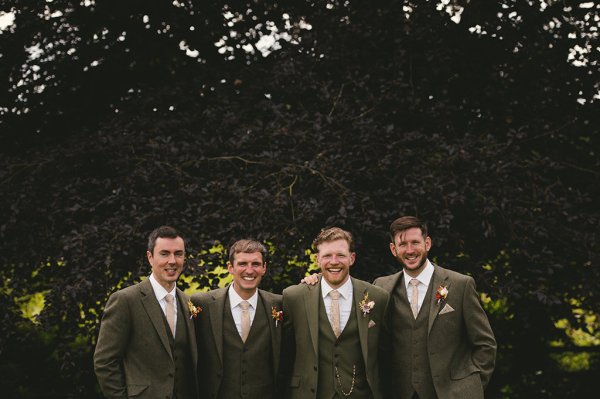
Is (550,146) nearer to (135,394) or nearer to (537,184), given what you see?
(537,184)

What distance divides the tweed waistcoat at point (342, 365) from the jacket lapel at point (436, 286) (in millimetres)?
473

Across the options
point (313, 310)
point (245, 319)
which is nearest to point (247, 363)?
point (245, 319)

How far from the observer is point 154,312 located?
4.05m

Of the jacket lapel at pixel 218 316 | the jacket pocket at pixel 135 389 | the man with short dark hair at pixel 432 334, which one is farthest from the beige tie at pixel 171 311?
the man with short dark hair at pixel 432 334

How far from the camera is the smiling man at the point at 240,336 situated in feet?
13.7

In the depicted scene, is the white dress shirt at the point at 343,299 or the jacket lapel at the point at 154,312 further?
the white dress shirt at the point at 343,299

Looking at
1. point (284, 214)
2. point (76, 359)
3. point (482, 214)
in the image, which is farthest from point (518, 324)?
point (76, 359)

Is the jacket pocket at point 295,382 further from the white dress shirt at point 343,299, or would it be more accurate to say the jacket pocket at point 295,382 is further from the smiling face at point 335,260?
the smiling face at point 335,260

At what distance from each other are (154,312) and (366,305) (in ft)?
4.24

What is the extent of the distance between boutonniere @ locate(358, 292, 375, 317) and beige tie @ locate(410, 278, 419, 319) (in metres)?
0.28

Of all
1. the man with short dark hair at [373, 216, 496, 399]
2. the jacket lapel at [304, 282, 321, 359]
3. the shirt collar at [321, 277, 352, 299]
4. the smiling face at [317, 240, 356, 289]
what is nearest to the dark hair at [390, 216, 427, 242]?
the man with short dark hair at [373, 216, 496, 399]

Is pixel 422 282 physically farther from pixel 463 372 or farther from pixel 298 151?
pixel 298 151

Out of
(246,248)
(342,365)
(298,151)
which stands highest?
Answer: (298,151)

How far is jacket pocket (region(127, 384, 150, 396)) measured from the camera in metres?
3.91
